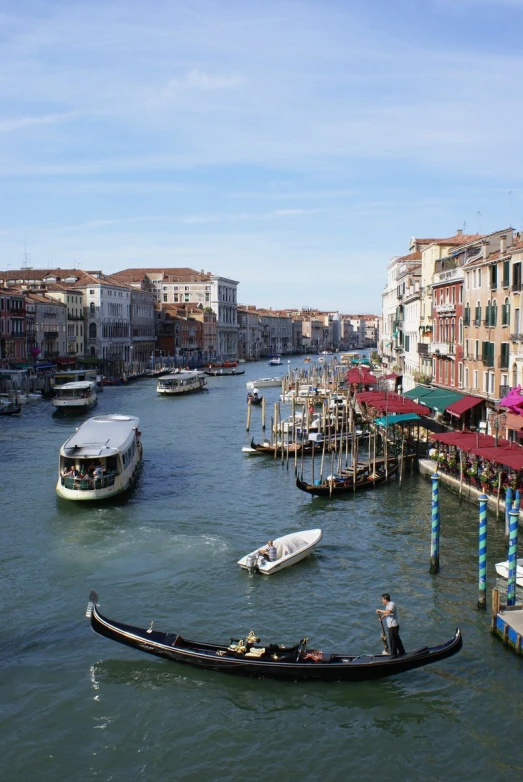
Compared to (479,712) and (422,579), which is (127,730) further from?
(422,579)

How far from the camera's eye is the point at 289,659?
10594 millimetres

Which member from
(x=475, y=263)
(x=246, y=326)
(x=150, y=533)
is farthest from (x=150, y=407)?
(x=246, y=326)

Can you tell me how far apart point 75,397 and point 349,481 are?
79.4 ft

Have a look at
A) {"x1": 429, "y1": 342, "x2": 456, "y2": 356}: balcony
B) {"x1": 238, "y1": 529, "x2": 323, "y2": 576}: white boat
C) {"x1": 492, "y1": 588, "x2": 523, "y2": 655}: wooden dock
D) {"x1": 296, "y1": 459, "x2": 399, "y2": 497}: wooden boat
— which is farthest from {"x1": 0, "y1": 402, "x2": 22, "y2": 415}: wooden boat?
{"x1": 492, "y1": 588, "x2": 523, "y2": 655}: wooden dock

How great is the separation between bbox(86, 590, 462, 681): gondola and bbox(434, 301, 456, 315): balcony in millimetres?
19964

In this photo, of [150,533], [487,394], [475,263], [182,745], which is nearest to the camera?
[182,745]

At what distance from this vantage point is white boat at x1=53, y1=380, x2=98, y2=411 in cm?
4183

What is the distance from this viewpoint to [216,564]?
50.4 ft

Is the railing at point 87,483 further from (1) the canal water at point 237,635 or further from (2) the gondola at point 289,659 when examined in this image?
(2) the gondola at point 289,659

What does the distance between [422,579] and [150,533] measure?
6208mm

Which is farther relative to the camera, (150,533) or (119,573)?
(150,533)

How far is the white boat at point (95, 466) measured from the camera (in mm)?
20016

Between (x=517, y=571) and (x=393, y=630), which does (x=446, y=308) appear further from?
(x=393, y=630)

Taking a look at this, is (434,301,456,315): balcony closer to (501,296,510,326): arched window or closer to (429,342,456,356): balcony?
(429,342,456,356): balcony
